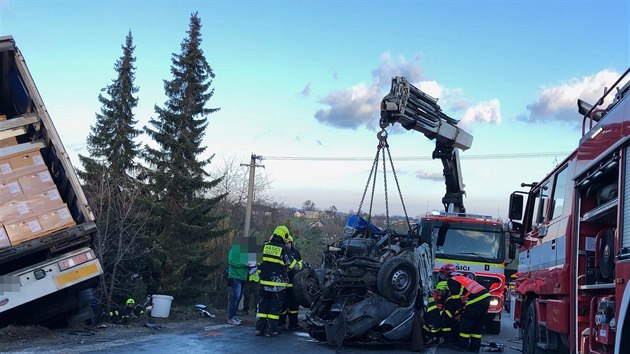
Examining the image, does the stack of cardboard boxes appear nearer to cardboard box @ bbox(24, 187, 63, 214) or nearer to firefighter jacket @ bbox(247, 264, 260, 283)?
cardboard box @ bbox(24, 187, 63, 214)

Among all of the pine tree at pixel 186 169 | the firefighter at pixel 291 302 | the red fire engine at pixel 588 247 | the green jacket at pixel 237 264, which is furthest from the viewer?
the pine tree at pixel 186 169

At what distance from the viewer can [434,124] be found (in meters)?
13.2

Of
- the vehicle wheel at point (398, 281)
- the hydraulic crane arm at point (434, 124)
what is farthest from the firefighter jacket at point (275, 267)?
the hydraulic crane arm at point (434, 124)

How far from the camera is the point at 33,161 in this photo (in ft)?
29.0

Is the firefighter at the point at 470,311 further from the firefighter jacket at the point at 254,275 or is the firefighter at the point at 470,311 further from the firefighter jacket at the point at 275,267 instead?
the firefighter jacket at the point at 254,275

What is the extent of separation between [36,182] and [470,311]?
6807 millimetres

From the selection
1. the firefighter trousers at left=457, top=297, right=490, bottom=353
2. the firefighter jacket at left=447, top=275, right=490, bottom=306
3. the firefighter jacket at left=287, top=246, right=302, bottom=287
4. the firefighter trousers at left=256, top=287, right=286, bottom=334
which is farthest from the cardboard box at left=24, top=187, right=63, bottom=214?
the firefighter trousers at left=457, top=297, right=490, bottom=353

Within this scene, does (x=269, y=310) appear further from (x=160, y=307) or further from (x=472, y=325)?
(x=472, y=325)

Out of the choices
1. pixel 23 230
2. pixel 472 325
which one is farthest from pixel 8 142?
pixel 472 325

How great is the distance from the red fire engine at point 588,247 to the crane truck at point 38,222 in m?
5.95

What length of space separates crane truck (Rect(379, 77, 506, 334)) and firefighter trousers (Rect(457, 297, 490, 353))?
3021 millimetres

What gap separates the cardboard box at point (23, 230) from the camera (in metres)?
8.07

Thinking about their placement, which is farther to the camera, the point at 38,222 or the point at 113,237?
the point at 113,237

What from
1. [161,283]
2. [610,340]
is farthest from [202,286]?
[610,340]
